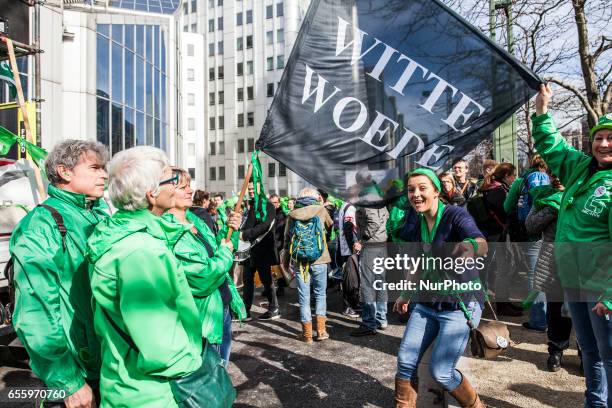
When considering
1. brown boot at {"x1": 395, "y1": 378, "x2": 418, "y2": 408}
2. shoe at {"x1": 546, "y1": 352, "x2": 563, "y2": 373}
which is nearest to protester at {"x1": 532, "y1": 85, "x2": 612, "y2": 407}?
brown boot at {"x1": 395, "y1": 378, "x2": 418, "y2": 408}

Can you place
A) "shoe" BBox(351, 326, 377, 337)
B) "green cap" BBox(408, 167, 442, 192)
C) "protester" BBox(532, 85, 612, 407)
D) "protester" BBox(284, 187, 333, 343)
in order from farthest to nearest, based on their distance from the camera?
"protester" BBox(284, 187, 333, 343) → "shoe" BBox(351, 326, 377, 337) → "green cap" BBox(408, 167, 442, 192) → "protester" BBox(532, 85, 612, 407)

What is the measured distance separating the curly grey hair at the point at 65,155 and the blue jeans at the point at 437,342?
7.20ft

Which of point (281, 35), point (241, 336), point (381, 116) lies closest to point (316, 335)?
point (241, 336)

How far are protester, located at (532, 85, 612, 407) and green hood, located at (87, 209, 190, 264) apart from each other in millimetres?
2304

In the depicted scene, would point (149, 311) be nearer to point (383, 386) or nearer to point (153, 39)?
point (383, 386)

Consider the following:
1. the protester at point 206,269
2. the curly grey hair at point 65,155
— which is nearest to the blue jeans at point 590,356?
the protester at point 206,269

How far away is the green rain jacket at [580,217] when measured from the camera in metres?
2.64

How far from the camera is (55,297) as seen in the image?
82.9 inches

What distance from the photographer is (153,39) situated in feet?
78.4

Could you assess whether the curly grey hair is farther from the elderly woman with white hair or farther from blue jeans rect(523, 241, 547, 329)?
blue jeans rect(523, 241, 547, 329)

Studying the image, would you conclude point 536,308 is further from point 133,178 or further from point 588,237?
point 133,178

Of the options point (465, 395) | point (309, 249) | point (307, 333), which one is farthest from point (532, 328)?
point (465, 395)

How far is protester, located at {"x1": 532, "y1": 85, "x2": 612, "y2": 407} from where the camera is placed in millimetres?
2639

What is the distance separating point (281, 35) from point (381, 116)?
158 feet
